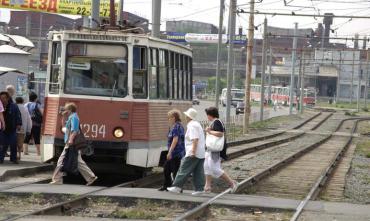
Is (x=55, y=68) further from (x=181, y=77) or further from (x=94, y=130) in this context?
(x=181, y=77)

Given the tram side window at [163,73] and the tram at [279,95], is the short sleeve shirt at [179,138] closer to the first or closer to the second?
the tram side window at [163,73]

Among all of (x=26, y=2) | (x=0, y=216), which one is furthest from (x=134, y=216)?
(x=26, y=2)

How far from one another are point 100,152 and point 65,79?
5.07 feet

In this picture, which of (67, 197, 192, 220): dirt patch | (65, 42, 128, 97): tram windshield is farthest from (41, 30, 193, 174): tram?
(67, 197, 192, 220): dirt patch

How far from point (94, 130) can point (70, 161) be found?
3.47 feet

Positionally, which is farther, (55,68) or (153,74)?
(153,74)

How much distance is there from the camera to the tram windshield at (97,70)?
15.2 m

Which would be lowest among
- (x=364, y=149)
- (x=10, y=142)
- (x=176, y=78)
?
(x=364, y=149)

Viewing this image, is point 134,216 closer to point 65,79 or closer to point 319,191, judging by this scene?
point 65,79

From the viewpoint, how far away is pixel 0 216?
34.9ft

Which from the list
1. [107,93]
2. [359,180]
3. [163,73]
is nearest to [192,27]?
Result: [359,180]

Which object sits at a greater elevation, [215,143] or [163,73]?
[163,73]

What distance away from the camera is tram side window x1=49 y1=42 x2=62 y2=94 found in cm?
1534

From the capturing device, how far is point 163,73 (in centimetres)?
1634
